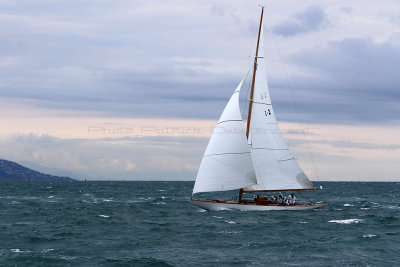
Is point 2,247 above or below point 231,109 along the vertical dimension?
below

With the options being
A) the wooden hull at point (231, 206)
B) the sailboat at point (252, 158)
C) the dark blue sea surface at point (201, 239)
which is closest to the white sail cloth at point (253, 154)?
the sailboat at point (252, 158)

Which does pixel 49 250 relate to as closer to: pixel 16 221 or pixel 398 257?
pixel 16 221

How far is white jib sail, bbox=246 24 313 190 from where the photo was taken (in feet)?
177

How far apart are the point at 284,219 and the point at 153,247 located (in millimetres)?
18361

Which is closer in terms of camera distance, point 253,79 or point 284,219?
point 284,219

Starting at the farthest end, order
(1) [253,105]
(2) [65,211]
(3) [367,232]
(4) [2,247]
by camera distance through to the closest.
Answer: (2) [65,211], (1) [253,105], (3) [367,232], (4) [2,247]

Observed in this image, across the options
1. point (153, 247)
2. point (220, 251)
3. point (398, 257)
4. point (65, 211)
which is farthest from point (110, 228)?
point (398, 257)

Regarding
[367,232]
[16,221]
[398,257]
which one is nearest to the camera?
[398,257]

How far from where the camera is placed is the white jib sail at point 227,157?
165 feet

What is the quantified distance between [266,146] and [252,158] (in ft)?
6.12

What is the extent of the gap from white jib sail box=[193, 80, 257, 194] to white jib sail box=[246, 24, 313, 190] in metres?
2.65

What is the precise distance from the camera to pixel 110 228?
144 feet

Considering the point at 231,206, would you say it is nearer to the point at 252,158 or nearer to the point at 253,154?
the point at 252,158

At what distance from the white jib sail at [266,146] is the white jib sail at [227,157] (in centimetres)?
265
